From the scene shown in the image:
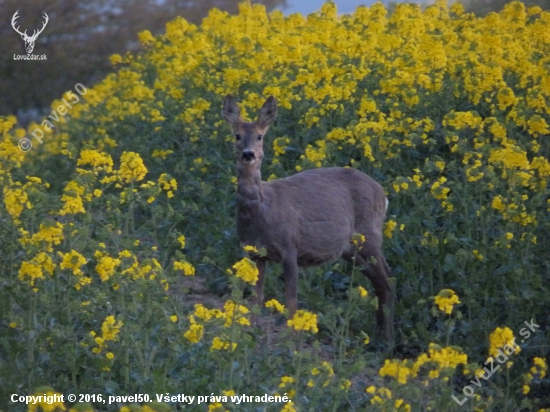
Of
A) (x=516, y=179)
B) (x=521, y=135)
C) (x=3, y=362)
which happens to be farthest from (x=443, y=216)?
(x=3, y=362)

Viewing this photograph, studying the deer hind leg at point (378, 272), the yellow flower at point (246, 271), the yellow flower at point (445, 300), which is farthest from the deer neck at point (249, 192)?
the yellow flower at point (445, 300)

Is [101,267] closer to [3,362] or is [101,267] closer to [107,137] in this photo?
[3,362]

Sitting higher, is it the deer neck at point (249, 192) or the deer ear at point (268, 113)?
the deer ear at point (268, 113)

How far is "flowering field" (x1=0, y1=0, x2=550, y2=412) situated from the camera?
20.1 ft

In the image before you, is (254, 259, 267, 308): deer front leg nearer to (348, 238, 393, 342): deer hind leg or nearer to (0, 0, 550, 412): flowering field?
(0, 0, 550, 412): flowering field

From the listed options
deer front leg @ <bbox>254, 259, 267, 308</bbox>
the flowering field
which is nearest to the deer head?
the flowering field

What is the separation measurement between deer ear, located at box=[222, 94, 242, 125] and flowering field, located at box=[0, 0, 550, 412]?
2.24 feet

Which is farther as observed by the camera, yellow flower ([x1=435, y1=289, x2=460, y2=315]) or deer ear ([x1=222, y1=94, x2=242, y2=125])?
deer ear ([x1=222, y1=94, x2=242, y2=125])

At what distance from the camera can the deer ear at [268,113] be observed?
8.66m

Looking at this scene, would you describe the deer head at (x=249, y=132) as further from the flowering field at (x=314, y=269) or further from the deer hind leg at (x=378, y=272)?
the deer hind leg at (x=378, y=272)

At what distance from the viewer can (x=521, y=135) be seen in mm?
10203

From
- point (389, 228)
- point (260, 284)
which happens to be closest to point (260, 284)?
point (260, 284)

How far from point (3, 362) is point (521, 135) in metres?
5.28

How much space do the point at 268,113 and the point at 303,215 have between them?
3.00 ft
